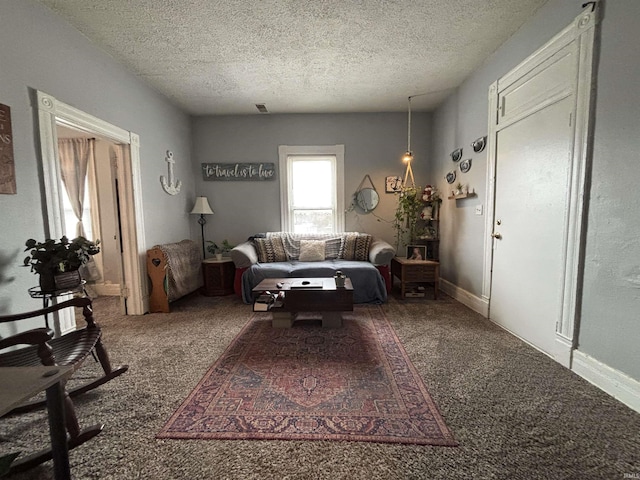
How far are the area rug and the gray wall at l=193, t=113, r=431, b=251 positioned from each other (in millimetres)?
2388

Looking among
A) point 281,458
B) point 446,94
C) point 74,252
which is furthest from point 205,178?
point 281,458

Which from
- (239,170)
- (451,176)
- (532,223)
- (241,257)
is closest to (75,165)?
(239,170)

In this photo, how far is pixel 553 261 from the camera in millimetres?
1996

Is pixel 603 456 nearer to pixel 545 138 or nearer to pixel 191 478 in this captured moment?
pixel 191 478

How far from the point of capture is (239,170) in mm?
4246

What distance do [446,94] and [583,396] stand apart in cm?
351

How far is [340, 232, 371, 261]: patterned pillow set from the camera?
3.85 metres

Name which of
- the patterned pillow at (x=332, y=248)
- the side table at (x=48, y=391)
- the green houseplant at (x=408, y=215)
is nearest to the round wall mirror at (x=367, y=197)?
the green houseplant at (x=408, y=215)

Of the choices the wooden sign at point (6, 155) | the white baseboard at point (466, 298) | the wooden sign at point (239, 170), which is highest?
the wooden sign at point (239, 170)

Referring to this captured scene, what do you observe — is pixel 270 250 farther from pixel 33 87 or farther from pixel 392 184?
pixel 33 87

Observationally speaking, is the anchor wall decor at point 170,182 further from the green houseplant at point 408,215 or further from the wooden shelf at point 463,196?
the wooden shelf at point 463,196

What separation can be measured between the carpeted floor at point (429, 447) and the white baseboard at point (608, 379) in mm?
50

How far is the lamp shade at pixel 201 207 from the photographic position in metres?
4.00

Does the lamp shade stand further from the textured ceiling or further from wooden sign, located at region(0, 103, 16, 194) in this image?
wooden sign, located at region(0, 103, 16, 194)
